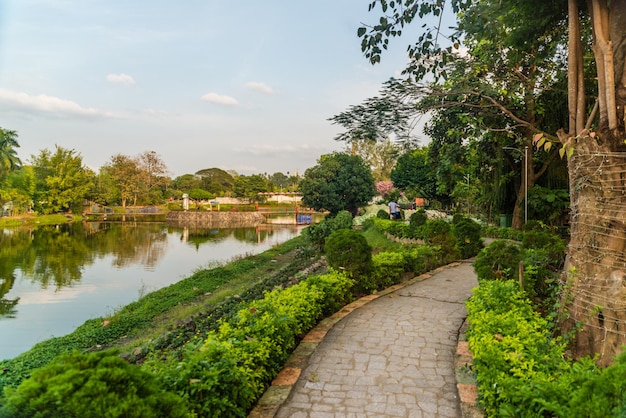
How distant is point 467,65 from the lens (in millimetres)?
6727

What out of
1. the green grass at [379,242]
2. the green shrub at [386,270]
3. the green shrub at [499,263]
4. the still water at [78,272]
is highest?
the green shrub at [499,263]

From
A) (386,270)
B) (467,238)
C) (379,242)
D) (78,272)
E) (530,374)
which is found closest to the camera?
(530,374)

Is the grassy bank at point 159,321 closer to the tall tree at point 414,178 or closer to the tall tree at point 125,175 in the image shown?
the tall tree at point 414,178

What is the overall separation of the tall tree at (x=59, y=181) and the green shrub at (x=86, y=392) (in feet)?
135

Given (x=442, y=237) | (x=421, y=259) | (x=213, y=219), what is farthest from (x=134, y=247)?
(x=213, y=219)

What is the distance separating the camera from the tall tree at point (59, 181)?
36.8 m

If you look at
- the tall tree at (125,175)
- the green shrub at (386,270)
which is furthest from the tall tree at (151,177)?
the green shrub at (386,270)

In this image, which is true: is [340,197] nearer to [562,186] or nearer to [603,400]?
[562,186]

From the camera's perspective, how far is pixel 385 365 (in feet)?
12.3

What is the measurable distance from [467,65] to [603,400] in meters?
6.10

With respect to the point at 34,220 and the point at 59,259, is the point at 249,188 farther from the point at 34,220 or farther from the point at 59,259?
the point at 59,259

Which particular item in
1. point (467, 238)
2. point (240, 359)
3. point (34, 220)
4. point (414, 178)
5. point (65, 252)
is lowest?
point (65, 252)

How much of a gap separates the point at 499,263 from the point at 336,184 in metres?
23.2

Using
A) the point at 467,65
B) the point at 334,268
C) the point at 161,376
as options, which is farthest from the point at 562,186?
the point at 161,376
